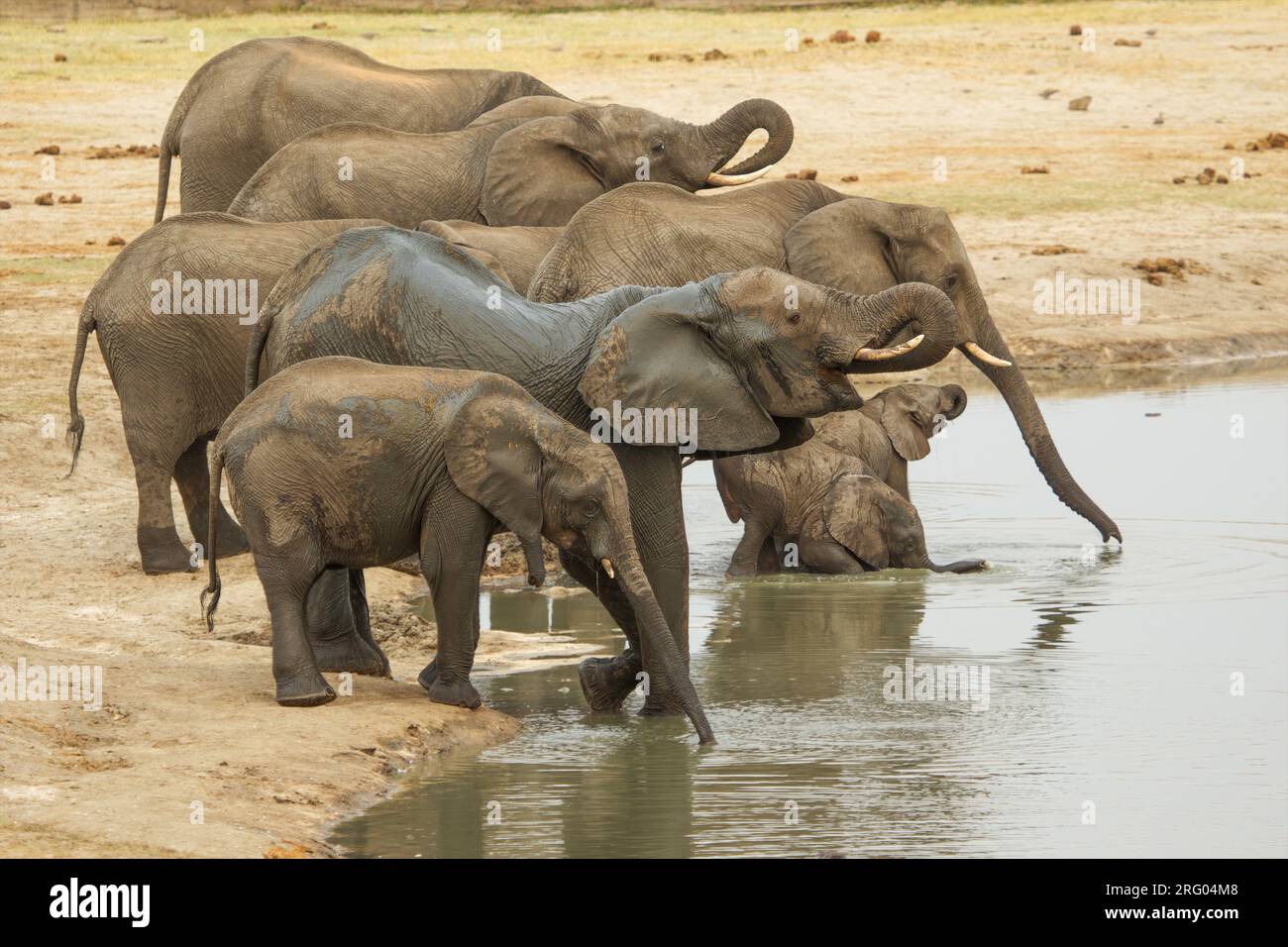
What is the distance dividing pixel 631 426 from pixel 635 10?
28288 millimetres

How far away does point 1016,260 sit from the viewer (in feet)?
63.9

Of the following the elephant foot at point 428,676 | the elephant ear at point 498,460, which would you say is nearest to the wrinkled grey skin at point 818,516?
the elephant foot at point 428,676

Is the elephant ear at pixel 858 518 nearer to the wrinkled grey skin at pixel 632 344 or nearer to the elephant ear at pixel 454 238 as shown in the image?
the elephant ear at pixel 454 238

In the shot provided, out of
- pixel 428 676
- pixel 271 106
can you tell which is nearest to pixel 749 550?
pixel 428 676

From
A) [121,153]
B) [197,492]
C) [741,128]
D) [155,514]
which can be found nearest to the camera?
[155,514]

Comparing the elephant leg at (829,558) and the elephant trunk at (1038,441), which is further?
the elephant trunk at (1038,441)

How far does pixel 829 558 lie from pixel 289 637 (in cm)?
386

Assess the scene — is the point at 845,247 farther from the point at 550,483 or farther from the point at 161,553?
the point at 550,483

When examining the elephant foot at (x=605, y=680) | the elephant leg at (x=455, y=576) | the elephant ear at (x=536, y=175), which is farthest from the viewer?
the elephant ear at (x=536, y=175)

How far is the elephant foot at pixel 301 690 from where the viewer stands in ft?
27.0

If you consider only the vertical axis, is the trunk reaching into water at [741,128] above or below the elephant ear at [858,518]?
above

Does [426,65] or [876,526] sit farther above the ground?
[426,65]

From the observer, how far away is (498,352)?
8.70 metres
